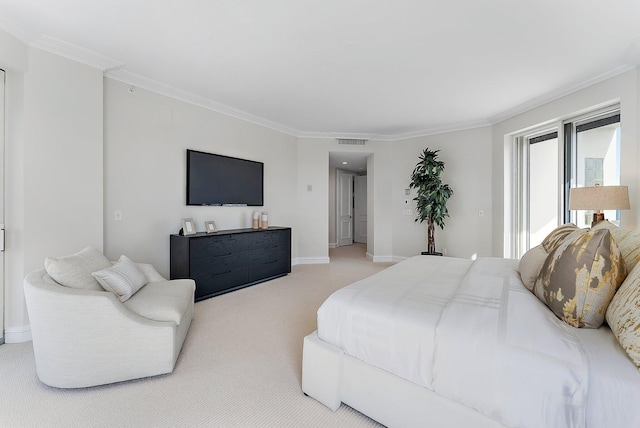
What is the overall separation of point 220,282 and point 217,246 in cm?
49

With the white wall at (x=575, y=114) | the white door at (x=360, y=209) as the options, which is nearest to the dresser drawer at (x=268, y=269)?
the white wall at (x=575, y=114)

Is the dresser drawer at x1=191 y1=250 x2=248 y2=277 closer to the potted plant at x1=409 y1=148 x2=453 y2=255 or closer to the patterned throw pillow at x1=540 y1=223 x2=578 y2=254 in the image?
the potted plant at x1=409 y1=148 x2=453 y2=255

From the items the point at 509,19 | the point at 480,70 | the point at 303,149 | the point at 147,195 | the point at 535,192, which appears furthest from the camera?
the point at 303,149

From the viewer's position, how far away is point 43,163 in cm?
258

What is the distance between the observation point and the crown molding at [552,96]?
3.03 metres

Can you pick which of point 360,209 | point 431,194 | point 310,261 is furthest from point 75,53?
point 360,209

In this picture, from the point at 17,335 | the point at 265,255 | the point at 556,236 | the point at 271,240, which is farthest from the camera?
the point at 271,240

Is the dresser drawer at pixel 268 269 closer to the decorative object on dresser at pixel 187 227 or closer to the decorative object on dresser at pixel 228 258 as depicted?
the decorative object on dresser at pixel 228 258

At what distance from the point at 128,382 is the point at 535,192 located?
5534 millimetres

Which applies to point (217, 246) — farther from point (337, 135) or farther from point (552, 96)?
point (552, 96)

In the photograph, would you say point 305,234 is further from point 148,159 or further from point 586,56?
point 586,56

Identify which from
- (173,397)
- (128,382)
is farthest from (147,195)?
(173,397)

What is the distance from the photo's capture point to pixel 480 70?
10.2 ft

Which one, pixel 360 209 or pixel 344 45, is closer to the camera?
pixel 344 45
